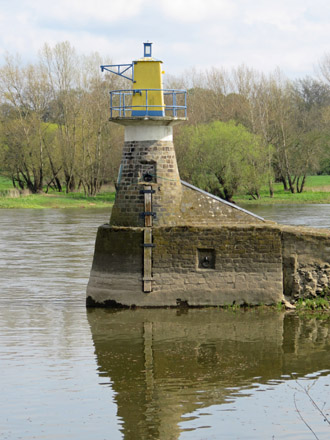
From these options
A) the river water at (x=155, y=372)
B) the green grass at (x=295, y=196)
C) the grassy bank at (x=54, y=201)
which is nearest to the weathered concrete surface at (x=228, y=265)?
the river water at (x=155, y=372)

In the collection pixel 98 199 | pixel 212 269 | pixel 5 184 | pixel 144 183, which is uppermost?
pixel 144 183

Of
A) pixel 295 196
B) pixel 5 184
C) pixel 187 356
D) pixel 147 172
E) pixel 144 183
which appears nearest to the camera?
pixel 187 356

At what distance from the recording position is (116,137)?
6159 cm

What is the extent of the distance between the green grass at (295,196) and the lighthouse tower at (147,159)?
38289mm

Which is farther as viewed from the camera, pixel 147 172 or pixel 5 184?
pixel 5 184

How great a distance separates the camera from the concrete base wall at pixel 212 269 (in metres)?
18.2

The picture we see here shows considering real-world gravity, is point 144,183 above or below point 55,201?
above

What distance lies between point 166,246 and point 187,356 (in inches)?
146

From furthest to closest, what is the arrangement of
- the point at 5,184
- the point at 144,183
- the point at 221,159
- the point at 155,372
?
the point at 5,184, the point at 221,159, the point at 144,183, the point at 155,372

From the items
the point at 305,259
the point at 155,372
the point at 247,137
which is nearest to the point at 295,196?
the point at 247,137

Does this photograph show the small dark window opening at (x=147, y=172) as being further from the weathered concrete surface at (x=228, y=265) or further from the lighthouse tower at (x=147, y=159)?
the weathered concrete surface at (x=228, y=265)

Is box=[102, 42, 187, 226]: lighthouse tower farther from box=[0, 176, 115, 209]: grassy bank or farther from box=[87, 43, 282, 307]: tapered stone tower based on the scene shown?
box=[0, 176, 115, 209]: grassy bank

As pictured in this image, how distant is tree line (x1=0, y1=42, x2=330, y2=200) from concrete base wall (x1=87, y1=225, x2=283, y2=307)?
127 ft

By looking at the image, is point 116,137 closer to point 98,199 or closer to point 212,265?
point 98,199
